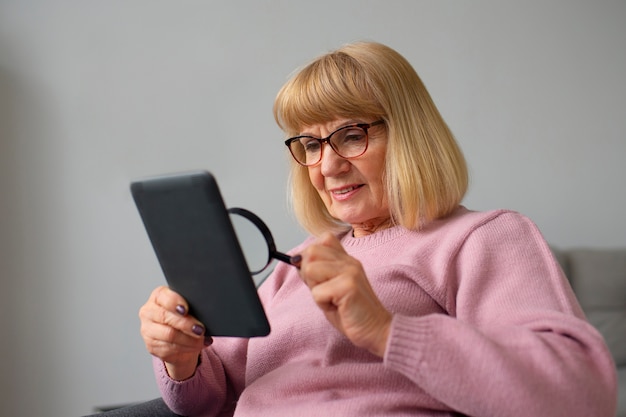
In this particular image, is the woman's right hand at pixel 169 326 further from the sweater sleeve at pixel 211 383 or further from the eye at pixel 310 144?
the eye at pixel 310 144

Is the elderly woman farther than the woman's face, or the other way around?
the woman's face

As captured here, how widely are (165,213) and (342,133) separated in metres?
0.37

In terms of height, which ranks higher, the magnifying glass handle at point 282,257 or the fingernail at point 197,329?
the magnifying glass handle at point 282,257

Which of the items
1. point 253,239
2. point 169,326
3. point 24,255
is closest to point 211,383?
point 169,326

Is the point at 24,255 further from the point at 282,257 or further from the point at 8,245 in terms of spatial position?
the point at 282,257

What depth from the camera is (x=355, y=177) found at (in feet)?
4.14

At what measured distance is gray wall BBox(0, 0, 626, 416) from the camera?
242 centimetres

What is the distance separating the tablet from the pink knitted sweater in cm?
17

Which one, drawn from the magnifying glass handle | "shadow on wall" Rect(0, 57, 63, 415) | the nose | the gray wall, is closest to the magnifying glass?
the magnifying glass handle

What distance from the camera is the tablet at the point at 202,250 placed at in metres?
0.94

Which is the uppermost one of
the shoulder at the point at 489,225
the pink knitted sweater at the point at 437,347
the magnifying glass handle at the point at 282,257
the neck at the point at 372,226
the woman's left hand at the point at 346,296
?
the magnifying glass handle at the point at 282,257

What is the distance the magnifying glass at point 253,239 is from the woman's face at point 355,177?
0.77ft

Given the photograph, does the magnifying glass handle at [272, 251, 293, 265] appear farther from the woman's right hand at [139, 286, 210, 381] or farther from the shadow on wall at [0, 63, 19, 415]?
the shadow on wall at [0, 63, 19, 415]

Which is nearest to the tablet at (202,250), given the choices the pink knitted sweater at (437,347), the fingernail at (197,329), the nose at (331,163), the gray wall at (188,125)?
the fingernail at (197,329)
